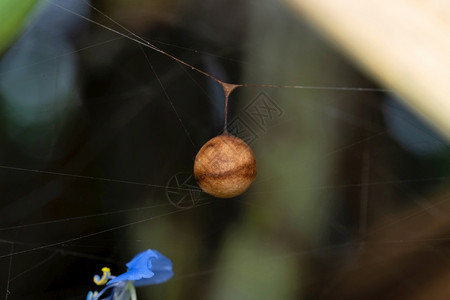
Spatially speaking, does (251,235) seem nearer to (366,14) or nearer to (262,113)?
(262,113)

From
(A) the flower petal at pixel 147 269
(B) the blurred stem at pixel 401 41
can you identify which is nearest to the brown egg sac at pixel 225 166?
(A) the flower petal at pixel 147 269

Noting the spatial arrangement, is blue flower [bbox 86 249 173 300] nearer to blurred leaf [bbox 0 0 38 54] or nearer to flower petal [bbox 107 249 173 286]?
flower petal [bbox 107 249 173 286]

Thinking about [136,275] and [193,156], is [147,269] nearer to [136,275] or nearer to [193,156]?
[136,275]

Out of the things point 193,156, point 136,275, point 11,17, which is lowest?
point 136,275

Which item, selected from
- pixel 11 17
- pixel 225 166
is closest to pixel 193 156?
pixel 225 166

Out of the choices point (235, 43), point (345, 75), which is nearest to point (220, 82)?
point (235, 43)
